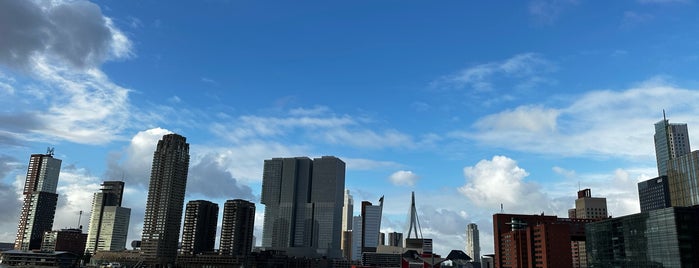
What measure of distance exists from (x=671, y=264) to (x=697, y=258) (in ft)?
21.8

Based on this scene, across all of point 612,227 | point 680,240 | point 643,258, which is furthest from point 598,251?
point 680,240

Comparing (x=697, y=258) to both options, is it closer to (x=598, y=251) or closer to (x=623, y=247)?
(x=623, y=247)

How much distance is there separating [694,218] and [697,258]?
10814 millimetres

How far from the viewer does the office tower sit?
147 m

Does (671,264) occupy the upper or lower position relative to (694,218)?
lower

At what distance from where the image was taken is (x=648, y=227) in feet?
516

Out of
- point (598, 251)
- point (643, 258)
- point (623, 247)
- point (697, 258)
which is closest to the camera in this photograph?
point (697, 258)

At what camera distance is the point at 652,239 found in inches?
6132

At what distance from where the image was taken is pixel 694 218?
487 feet

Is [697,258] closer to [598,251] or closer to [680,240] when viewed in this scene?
[680,240]

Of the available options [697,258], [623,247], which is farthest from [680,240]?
[623,247]

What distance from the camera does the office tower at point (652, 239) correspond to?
147125 mm

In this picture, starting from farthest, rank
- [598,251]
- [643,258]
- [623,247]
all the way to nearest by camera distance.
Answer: [598,251], [623,247], [643,258]

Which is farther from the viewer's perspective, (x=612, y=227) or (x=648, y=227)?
(x=612, y=227)
